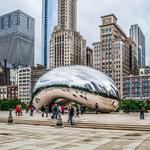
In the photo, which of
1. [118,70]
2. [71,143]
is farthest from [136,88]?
[71,143]

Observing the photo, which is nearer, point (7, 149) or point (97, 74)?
point (7, 149)

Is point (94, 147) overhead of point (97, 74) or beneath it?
beneath

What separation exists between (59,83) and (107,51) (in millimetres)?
153610

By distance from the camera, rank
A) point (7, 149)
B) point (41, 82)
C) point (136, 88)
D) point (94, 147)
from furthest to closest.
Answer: point (136, 88) < point (41, 82) < point (94, 147) < point (7, 149)

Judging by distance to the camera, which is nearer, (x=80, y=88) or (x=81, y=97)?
(x=80, y=88)

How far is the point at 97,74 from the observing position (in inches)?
1889

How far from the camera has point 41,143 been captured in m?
17.0

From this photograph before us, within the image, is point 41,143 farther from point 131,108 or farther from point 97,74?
point 131,108

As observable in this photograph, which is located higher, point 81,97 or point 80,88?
point 80,88

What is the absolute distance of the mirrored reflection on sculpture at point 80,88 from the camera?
45.9 metres

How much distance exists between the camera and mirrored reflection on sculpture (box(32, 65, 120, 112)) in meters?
45.9

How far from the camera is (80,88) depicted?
46.2 metres

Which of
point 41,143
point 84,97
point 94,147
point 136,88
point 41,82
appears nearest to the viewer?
point 94,147

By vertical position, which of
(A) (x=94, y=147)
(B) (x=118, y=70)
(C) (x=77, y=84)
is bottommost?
(A) (x=94, y=147)
